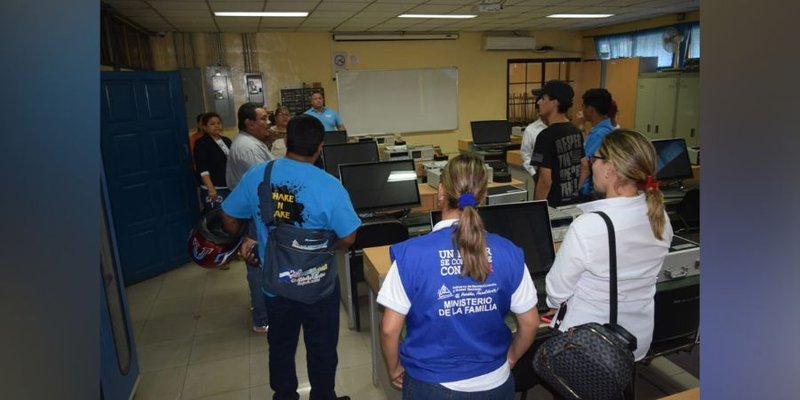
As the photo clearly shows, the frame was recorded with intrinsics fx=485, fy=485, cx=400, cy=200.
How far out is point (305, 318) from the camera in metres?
2.23

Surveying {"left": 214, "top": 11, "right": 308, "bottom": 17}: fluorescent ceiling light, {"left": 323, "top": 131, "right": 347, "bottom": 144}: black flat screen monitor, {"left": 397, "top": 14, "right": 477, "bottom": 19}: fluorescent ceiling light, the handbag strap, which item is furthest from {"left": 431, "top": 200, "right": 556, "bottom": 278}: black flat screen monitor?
{"left": 397, "top": 14, "right": 477, "bottom": 19}: fluorescent ceiling light

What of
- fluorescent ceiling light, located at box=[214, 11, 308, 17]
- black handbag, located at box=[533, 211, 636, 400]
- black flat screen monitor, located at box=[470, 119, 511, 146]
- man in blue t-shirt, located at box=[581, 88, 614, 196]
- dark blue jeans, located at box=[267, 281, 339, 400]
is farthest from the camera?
black flat screen monitor, located at box=[470, 119, 511, 146]

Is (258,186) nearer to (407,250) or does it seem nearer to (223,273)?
(407,250)

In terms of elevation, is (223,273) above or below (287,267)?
below

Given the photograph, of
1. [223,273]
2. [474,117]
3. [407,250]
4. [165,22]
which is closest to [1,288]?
[407,250]

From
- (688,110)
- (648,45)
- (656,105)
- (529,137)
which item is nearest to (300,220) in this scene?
(529,137)

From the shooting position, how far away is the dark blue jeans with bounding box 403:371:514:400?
142cm

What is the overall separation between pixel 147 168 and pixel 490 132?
485cm

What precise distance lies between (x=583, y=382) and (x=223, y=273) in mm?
4223

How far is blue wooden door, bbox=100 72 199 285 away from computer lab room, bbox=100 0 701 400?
0.02 metres

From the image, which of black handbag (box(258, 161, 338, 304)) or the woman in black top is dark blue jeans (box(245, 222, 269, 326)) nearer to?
the woman in black top

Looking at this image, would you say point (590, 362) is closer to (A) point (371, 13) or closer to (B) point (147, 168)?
(B) point (147, 168)

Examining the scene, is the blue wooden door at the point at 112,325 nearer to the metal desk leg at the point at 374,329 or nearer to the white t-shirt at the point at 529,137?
the metal desk leg at the point at 374,329

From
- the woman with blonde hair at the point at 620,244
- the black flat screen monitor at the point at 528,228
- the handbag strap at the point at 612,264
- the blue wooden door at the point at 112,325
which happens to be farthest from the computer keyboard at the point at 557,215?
the blue wooden door at the point at 112,325
